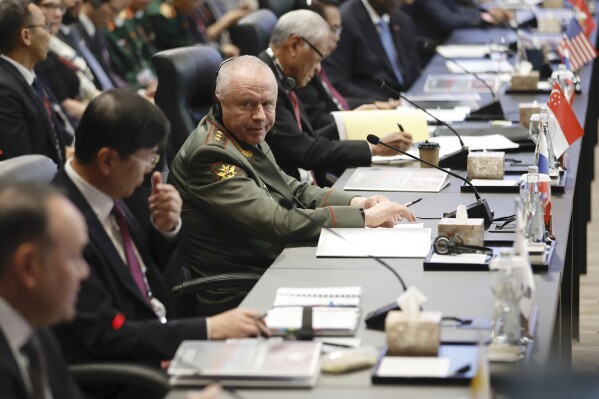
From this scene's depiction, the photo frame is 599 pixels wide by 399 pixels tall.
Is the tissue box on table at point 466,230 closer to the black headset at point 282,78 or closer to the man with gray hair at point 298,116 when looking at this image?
the man with gray hair at point 298,116

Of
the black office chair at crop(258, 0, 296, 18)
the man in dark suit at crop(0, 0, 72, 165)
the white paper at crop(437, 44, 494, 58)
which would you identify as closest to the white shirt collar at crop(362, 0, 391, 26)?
the black office chair at crop(258, 0, 296, 18)

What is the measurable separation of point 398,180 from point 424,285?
1.23 m

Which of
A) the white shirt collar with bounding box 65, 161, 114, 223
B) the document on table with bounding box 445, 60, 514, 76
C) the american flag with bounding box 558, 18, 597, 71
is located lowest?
the document on table with bounding box 445, 60, 514, 76

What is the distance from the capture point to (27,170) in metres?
2.66

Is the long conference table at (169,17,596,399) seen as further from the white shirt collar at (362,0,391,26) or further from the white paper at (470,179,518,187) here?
the white shirt collar at (362,0,391,26)

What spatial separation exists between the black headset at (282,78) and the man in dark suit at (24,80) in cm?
88

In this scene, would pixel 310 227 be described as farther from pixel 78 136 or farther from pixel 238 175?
pixel 78 136

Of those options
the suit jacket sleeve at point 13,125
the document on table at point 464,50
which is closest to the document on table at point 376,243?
the suit jacket sleeve at point 13,125

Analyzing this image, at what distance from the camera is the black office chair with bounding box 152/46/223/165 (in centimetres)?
393

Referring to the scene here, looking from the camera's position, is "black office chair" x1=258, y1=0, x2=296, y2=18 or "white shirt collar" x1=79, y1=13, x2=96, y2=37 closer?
"black office chair" x1=258, y1=0, x2=296, y2=18

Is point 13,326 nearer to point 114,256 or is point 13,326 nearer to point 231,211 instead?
point 114,256

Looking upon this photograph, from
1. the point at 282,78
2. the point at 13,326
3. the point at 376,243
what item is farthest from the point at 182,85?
the point at 13,326

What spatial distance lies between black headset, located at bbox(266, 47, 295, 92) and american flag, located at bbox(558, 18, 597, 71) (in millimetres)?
Answer: 2401

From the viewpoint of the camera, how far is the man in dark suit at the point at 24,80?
14.3 feet
